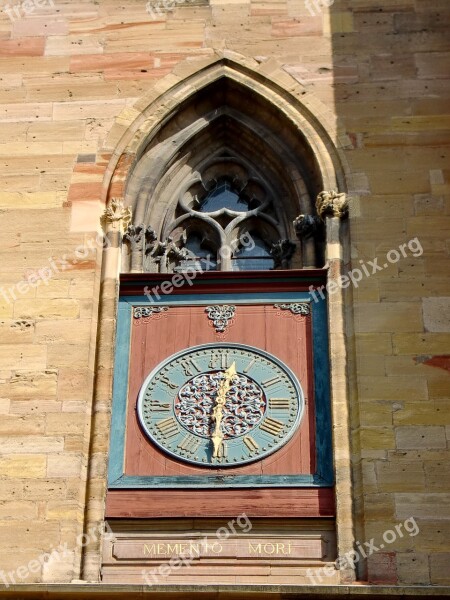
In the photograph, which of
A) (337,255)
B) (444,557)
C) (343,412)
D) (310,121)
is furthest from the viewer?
(310,121)

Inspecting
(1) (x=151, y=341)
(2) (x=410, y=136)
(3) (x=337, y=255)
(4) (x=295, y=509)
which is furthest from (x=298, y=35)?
(4) (x=295, y=509)

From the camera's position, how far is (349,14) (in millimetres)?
12391

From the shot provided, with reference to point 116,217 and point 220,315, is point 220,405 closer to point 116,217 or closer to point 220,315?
point 220,315

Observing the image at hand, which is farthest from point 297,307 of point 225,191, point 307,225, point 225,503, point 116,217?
point 225,191

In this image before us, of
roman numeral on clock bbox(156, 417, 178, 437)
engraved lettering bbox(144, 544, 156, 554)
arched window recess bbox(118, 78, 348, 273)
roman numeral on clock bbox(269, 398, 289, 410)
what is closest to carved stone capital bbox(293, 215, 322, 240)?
arched window recess bbox(118, 78, 348, 273)

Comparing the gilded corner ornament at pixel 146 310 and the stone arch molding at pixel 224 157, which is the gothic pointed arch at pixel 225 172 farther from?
the gilded corner ornament at pixel 146 310

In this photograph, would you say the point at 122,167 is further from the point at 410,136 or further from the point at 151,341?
the point at 410,136

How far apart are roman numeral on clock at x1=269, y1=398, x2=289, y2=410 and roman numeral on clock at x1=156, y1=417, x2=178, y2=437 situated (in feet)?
2.50

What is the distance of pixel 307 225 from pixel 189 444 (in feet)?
7.81

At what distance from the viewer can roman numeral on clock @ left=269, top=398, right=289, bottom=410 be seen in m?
10.2

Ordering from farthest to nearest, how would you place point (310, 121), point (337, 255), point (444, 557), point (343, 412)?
point (310, 121)
point (337, 255)
point (343, 412)
point (444, 557)

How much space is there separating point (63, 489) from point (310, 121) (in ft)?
13.5

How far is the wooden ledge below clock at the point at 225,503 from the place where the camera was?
9688mm

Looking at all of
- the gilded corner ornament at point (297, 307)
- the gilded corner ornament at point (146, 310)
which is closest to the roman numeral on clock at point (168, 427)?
the gilded corner ornament at point (146, 310)
